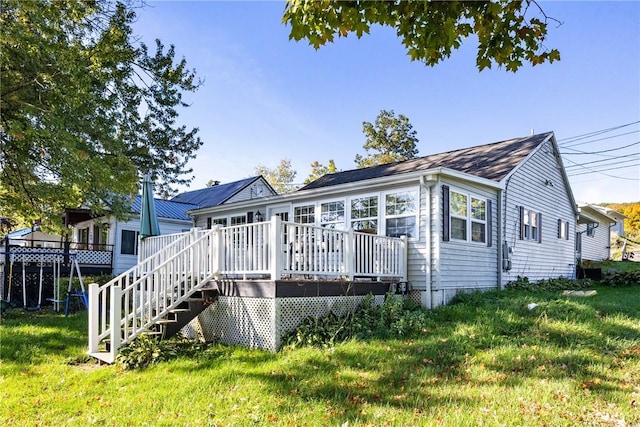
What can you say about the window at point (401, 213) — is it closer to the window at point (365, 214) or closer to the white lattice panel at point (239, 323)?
the window at point (365, 214)

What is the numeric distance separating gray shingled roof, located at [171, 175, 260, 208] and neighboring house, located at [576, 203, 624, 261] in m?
16.2

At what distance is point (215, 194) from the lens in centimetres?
2373

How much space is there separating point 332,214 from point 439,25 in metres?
7.40

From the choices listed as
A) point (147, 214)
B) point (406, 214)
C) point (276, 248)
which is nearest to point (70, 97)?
point (147, 214)

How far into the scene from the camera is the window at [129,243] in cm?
1816

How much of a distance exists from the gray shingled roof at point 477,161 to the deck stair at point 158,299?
5695 millimetres

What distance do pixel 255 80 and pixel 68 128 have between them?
6913 mm

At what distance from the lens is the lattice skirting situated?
6926mm

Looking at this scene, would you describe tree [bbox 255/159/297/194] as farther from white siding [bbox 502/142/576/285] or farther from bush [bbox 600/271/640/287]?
bush [bbox 600/271/640/287]

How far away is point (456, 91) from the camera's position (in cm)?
1617

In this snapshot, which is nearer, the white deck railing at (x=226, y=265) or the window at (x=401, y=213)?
the white deck railing at (x=226, y=265)

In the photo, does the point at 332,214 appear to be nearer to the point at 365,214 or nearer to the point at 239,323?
the point at 365,214

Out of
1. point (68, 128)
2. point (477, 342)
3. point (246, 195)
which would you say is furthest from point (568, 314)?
point (246, 195)

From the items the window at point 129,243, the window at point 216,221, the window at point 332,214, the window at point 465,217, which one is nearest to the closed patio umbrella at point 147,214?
the window at point 216,221
